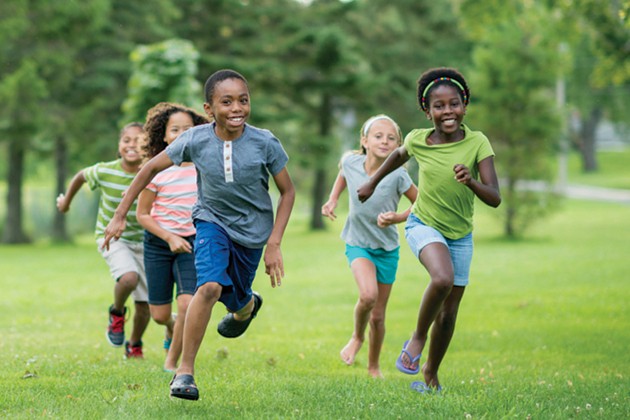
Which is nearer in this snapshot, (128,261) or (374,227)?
(374,227)

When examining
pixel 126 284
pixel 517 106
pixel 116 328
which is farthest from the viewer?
pixel 517 106

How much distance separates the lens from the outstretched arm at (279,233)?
236 inches

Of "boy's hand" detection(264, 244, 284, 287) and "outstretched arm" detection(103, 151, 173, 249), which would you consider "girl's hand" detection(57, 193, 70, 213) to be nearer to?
"outstretched arm" detection(103, 151, 173, 249)

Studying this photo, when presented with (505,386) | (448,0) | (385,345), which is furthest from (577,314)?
(448,0)

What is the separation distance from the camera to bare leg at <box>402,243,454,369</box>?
6.17 m

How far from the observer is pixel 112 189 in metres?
8.48

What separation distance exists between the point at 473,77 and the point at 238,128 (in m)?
24.3

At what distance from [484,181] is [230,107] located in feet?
5.70

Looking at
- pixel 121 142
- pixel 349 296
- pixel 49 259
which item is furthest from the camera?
pixel 49 259

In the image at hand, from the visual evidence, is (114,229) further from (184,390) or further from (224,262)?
(184,390)

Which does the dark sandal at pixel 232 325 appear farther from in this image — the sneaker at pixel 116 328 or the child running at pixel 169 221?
the sneaker at pixel 116 328

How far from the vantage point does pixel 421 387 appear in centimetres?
655

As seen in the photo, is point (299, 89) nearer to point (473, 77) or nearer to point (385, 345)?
point (473, 77)

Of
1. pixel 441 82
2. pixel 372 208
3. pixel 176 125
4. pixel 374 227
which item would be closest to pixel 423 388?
pixel 374 227
